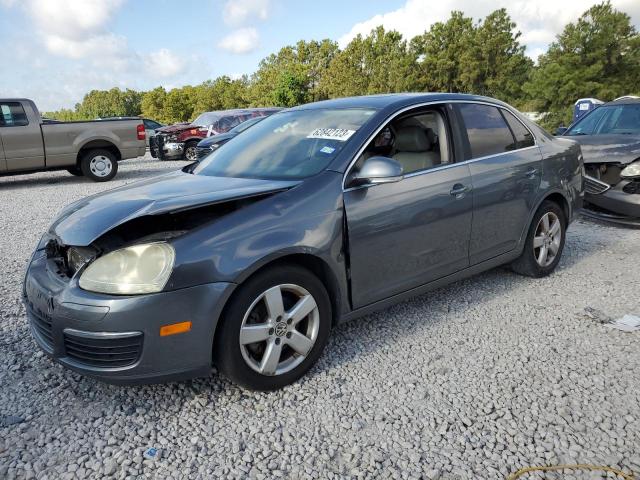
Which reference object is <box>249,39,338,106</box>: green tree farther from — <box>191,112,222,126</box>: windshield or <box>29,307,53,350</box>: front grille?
<box>29,307,53,350</box>: front grille

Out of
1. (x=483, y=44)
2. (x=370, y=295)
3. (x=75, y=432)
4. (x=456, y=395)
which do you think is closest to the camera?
(x=75, y=432)

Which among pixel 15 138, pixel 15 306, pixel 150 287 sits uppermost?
pixel 15 138

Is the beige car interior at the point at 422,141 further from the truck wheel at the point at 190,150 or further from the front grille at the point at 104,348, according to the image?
the truck wheel at the point at 190,150

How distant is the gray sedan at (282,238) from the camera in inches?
92.4

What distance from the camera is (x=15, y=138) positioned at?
10.2 metres

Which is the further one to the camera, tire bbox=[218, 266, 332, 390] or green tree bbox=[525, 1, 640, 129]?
green tree bbox=[525, 1, 640, 129]

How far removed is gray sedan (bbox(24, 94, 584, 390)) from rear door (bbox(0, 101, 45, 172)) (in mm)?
8457

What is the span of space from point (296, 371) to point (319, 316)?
332mm

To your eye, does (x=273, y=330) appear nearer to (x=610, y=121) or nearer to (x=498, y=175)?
(x=498, y=175)

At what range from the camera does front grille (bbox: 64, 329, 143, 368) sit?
90.5 inches

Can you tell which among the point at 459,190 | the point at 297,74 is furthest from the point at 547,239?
the point at 297,74

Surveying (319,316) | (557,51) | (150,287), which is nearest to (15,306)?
(150,287)

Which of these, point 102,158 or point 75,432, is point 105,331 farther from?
point 102,158

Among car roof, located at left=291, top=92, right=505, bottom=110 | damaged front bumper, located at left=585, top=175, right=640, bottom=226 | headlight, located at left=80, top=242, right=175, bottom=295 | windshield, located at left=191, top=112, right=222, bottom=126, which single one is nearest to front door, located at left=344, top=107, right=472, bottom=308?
car roof, located at left=291, top=92, right=505, bottom=110
